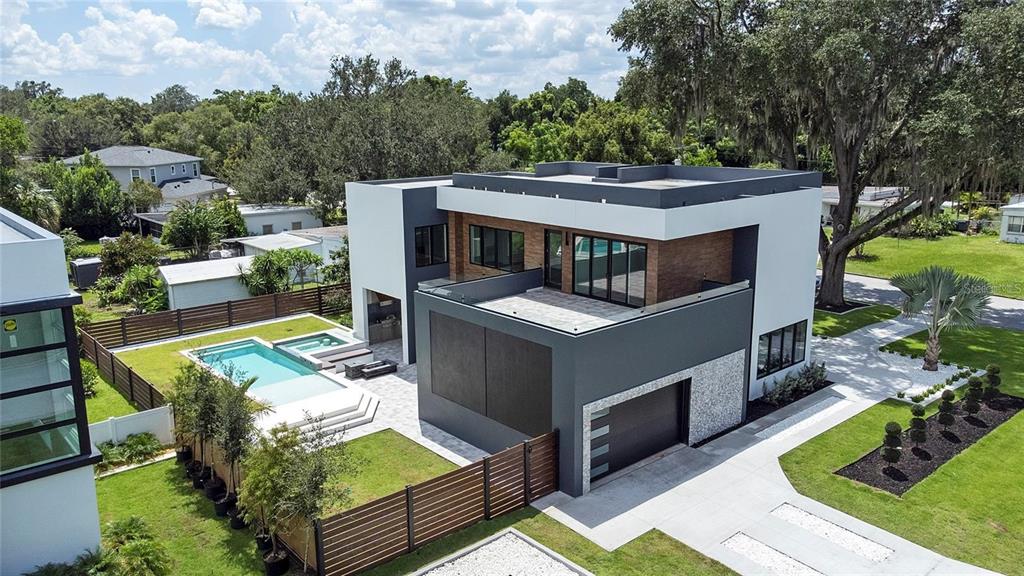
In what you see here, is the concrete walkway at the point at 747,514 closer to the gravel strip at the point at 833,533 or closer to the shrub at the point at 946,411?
the gravel strip at the point at 833,533

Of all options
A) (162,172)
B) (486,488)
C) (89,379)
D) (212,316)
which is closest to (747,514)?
(486,488)

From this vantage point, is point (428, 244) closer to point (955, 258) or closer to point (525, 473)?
point (525, 473)

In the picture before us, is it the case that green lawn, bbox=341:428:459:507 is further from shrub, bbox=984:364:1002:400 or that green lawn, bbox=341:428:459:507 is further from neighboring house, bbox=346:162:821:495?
shrub, bbox=984:364:1002:400

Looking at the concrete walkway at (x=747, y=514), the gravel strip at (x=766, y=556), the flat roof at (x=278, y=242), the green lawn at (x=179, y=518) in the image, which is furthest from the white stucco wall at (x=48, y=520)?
the flat roof at (x=278, y=242)

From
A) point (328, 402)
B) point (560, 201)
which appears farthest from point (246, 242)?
point (560, 201)

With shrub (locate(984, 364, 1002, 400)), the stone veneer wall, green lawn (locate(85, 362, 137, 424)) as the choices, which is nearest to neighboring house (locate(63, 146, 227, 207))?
green lawn (locate(85, 362, 137, 424))
